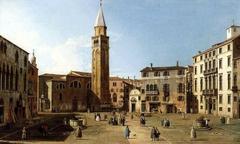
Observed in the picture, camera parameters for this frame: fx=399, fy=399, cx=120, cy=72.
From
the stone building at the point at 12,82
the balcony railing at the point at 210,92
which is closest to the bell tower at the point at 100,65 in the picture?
the balcony railing at the point at 210,92

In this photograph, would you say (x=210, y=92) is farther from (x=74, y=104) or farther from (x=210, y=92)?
(x=74, y=104)

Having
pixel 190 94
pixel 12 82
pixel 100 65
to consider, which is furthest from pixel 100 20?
pixel 12 82

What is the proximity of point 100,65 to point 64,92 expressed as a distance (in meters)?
11.7

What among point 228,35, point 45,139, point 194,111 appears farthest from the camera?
point 194,111

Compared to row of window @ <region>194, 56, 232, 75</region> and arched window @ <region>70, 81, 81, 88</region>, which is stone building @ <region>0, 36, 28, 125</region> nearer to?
row of window @ <region>194, 56, 232, 75</region>

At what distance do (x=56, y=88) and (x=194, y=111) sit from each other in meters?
36.9

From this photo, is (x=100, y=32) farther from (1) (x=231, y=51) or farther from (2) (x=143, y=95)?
(1) (x=231, y=51)

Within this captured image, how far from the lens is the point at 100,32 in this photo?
10819cm

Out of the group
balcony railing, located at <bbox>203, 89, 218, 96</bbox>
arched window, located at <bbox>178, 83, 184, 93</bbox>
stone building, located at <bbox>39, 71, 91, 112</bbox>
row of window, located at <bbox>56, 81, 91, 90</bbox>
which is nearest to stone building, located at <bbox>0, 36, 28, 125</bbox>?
balcony railing, located at <bbox>203, 89, 218, 96</bbox>

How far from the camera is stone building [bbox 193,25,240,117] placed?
61.2m

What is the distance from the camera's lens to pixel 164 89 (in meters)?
89.5

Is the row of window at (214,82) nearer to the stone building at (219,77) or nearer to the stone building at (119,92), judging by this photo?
the stone building at (219,77)

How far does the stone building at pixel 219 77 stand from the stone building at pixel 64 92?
36.3m

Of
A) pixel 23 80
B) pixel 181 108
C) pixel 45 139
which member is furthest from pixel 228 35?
pixel 45 139
